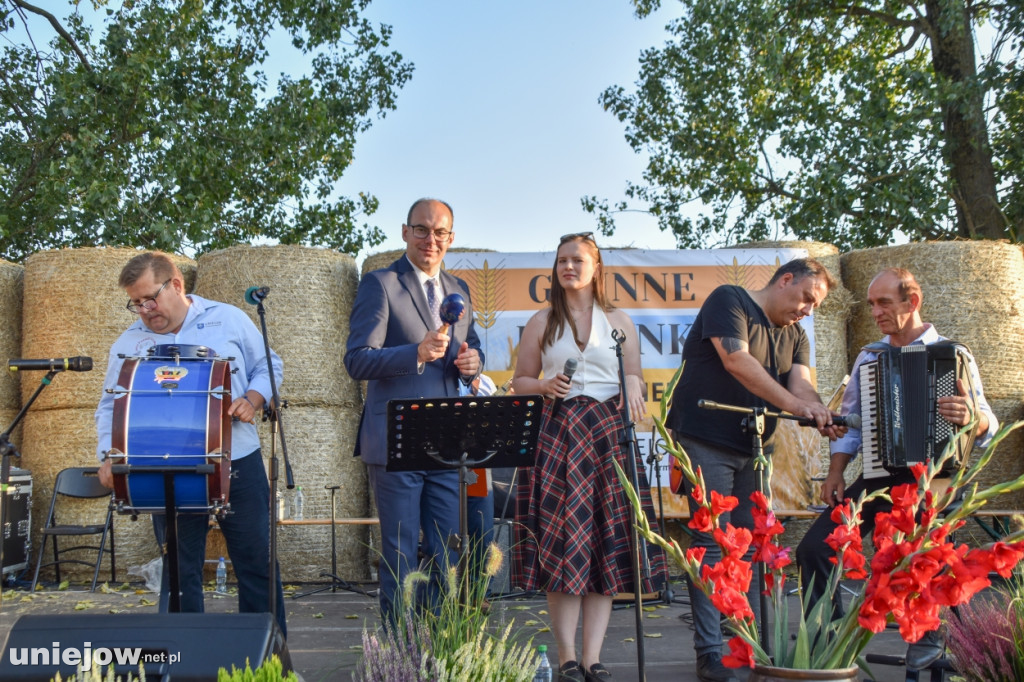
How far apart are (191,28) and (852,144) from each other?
751 centimetres

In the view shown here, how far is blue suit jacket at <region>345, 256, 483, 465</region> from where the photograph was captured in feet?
13.2

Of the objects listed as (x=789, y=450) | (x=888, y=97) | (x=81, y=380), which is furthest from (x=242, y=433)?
(x=888, y=97)

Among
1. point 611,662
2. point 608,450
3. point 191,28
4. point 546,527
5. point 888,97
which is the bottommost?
point 611,662

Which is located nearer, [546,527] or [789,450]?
[546,527]

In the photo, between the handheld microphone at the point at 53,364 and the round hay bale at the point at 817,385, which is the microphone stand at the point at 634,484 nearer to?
the handheld microphone at the point at 53,364

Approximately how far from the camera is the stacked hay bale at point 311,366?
750 cm

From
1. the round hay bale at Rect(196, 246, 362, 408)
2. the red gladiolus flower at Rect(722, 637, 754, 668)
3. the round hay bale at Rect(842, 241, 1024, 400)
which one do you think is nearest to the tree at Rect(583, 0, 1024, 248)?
the round hay bale at Rect(842, 241, 1024, 400)

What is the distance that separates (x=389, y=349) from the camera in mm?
4023

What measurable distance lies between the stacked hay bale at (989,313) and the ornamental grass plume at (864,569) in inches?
224

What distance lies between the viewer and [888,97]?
33.8 ft

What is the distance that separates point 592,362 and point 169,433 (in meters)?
1.71

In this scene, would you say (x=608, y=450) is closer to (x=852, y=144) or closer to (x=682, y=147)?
(x=852, y=144)

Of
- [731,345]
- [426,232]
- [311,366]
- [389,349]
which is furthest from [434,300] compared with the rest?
[311,366]

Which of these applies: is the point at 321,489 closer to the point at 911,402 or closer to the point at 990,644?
the point at 911,402
